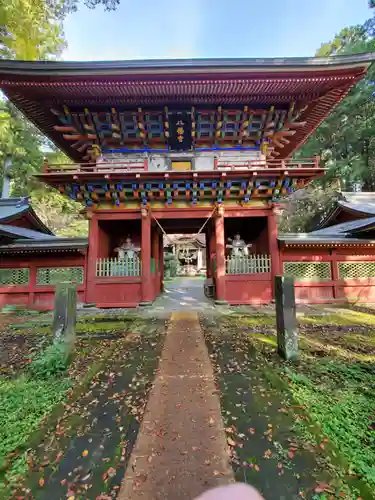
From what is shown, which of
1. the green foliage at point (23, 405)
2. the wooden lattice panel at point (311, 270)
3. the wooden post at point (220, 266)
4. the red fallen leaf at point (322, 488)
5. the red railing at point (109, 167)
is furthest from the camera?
the wooden lattice panel at point (311, 270)

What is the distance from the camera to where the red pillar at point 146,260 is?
7945 mm

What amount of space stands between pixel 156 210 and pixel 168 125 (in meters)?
2.86

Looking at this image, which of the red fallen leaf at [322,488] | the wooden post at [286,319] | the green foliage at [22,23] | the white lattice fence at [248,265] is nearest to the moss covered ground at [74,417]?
the red fallen leaf at [322,488]

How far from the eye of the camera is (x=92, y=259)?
7984mm

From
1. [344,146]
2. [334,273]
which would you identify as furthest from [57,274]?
[344,146]

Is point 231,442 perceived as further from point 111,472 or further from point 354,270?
point 354,270

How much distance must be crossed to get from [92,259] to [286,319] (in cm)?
642

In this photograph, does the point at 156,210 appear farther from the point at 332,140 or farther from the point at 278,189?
the point at 332,140

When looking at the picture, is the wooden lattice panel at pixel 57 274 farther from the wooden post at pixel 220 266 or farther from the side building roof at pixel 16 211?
the wooden post at pixel 220 266

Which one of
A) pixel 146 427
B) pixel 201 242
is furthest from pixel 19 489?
pixel 201 242

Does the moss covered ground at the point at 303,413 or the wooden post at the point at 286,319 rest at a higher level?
the wooden post at the point at 286,319

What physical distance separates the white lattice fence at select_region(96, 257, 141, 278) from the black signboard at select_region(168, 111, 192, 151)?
4.45m

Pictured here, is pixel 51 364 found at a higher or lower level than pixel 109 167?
lower

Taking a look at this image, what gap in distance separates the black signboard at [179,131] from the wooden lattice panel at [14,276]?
6.79 meters
